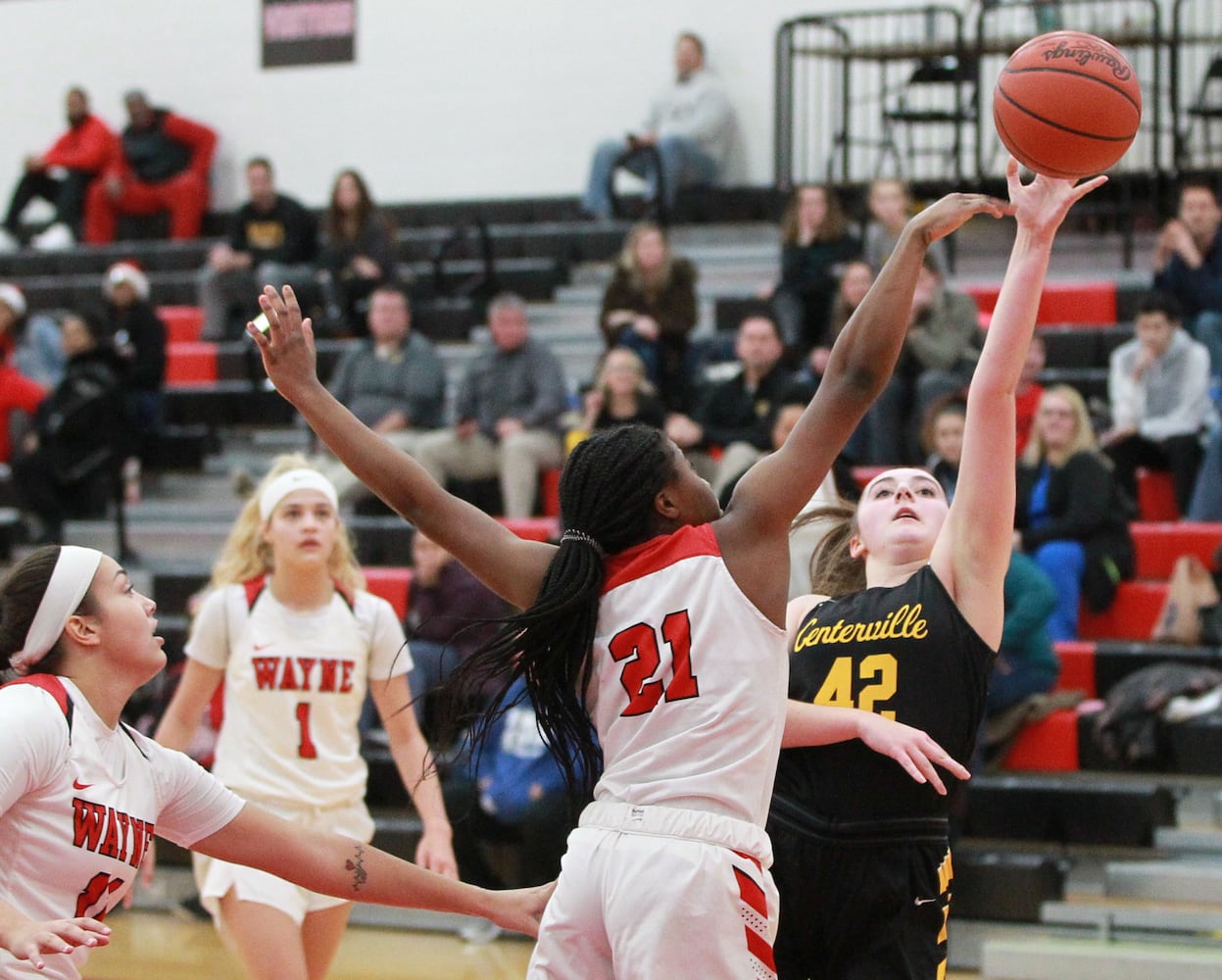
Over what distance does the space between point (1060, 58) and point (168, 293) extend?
10.7 metres

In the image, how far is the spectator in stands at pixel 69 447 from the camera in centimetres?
1030

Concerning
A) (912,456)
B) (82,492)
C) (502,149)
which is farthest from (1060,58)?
(502,149)

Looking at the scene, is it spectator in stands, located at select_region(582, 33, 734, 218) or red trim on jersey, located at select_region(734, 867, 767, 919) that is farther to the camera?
spectator in stands, located at select_region(582, 33, 734, 218)

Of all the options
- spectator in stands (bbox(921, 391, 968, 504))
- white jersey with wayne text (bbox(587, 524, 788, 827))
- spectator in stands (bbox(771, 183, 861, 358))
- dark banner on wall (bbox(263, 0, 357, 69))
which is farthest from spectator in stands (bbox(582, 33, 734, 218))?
white jersey with wayne text (bbox(587, 524, 788, 827))

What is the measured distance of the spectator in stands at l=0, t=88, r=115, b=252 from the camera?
572 inches

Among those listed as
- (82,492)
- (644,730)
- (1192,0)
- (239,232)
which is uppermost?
(1192,0)

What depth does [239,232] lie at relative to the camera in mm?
12750

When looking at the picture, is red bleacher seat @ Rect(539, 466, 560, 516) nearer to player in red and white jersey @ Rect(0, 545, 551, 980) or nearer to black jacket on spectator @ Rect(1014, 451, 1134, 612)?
black jacket on spectator @ Rect(1014, 451, 1134, 612)

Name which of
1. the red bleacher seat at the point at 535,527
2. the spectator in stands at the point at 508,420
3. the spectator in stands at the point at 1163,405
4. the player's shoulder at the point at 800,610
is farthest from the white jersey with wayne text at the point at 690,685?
the spectator in stands at the point at 508,420

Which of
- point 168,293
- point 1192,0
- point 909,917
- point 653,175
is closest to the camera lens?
point 909,917

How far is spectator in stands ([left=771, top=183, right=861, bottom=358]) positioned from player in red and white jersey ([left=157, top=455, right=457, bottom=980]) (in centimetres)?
491

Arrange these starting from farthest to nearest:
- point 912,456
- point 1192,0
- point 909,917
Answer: point 1192,0
point 912,456
point 909,917

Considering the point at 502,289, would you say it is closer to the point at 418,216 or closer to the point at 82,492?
the point at 418,216

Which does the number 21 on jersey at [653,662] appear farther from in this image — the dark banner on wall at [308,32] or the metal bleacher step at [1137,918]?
the dark banner on wall at [308,32]
